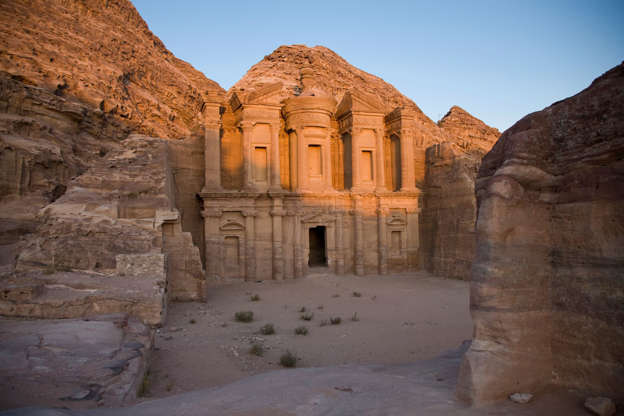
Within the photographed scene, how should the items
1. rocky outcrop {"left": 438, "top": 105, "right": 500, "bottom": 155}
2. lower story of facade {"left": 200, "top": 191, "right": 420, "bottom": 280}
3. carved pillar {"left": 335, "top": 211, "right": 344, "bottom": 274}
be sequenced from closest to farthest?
1. lower story of facade {"left": 200, "top": 191, "right": 420, "bottom": 280}
2. carved pillar {"left": 335, "top": 211, "right": 344, "bottom": 274}
3. rocky outcrop {"left": 438, "top": 105, "right": 500, "bottom": 155}

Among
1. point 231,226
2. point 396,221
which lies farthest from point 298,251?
point 396,221

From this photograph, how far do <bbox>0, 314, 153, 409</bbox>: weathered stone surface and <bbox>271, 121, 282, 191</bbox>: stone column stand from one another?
11.6 m

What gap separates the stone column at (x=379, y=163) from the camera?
19.7 meters

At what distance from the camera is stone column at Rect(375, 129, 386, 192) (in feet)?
64.5

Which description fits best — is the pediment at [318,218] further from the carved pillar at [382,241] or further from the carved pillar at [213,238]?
the carved pillar at [213,238]

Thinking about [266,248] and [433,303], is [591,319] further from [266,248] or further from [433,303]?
[266,248]

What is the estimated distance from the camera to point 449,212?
18312mm

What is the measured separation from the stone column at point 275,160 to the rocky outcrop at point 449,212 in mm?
8914

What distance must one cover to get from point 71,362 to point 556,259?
648 cm

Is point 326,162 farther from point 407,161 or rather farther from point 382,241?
point 382,241

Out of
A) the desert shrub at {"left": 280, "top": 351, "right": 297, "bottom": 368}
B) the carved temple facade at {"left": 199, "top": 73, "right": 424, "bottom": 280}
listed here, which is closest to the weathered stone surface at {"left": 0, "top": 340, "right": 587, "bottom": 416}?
the desert shrub at {"left": 280, "top": 351, "right": 297, "bottom": 368}

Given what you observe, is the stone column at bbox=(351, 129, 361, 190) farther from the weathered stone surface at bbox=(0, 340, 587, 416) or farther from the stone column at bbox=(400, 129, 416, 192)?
the weathered stone surface at bbox=(0, 340, 587, 416)

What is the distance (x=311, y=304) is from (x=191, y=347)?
229 inches

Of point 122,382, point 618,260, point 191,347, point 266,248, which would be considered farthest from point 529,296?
point 266,248
